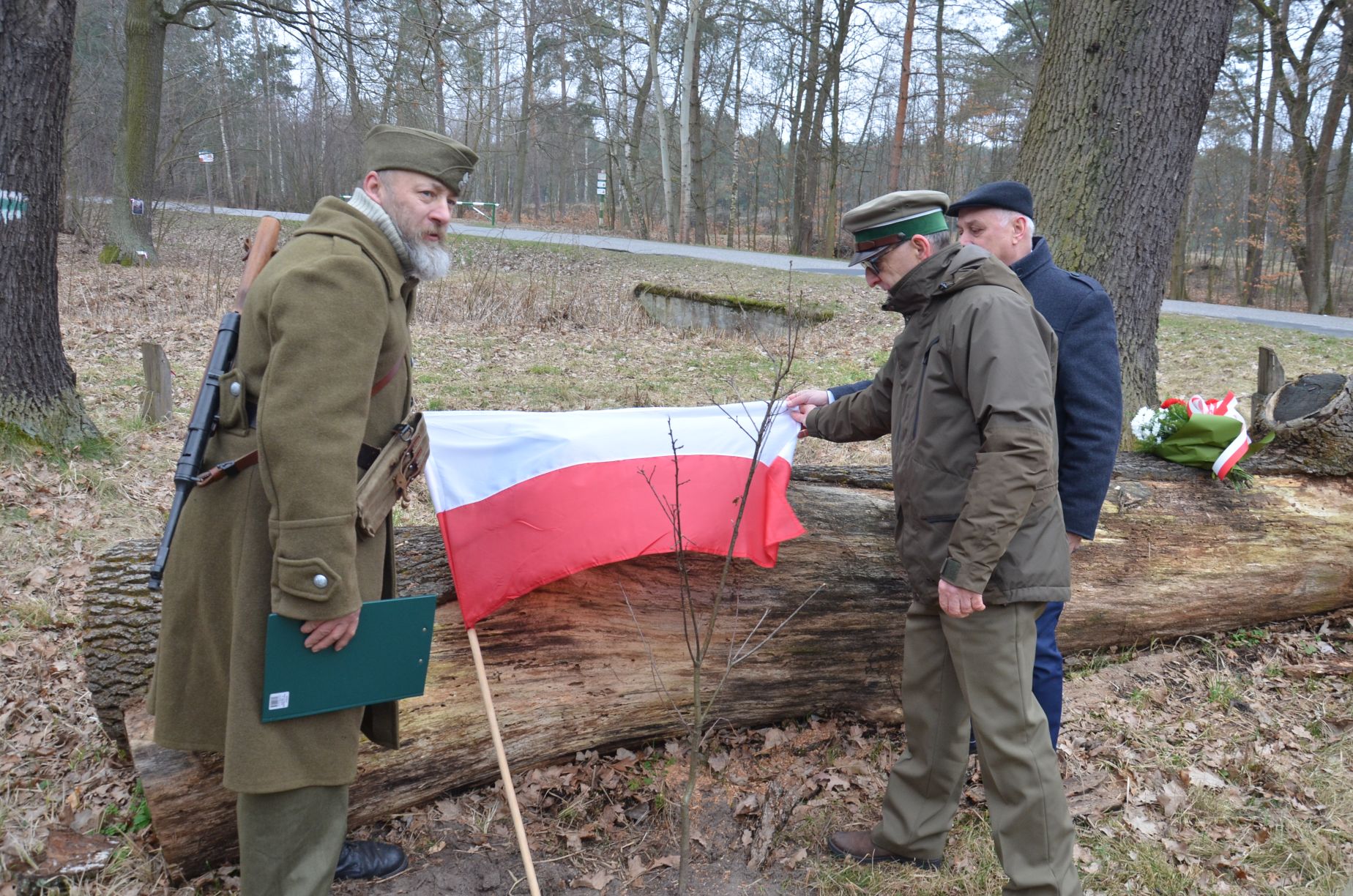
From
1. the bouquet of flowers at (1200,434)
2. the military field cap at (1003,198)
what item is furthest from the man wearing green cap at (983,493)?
the bouquet of flowers at (1200,434)

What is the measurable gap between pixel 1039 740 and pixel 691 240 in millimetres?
28871

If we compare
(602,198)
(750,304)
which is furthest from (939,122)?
(750,304)

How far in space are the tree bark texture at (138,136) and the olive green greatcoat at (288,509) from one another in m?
15.6

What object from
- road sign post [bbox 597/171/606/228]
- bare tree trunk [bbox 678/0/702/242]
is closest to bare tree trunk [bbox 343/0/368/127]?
bare tree trunk [bbox 678/0/702/242]

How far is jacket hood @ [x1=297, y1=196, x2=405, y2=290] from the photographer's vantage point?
7.61ft

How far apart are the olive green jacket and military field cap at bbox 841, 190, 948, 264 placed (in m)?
0.11

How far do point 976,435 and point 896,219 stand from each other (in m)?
0.74

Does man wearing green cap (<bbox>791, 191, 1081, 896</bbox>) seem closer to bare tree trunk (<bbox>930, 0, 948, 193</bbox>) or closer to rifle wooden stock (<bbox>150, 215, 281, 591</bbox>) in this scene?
rifle wooden stock (<bbox>150, 215, 281, 591</bbox>)

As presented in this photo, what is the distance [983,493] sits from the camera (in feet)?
8.50

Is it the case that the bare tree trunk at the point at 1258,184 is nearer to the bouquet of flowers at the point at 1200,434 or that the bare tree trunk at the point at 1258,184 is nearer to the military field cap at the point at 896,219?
the bouquet of flowers at the point at 1200,434

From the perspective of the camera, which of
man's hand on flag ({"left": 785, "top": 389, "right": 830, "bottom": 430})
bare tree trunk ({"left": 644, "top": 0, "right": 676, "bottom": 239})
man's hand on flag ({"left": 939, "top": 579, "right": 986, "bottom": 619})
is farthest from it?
bare tree trunk ({"left": 644, "top": 0, "right": 676, "bottom": 239})

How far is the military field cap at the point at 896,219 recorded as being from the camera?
2836 millimetres

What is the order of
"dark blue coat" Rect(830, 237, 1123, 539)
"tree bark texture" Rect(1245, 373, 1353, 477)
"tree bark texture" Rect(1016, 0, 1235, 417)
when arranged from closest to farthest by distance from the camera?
"dark blue coat" Rect(830, 237, 1123, 539) → "tree bark texture" Rect(1245, 373, 1353, 477) → "tree bark texture" Rect(1016, 0, 1235, 417)

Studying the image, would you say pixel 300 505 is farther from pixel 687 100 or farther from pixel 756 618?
pixel 687 100
